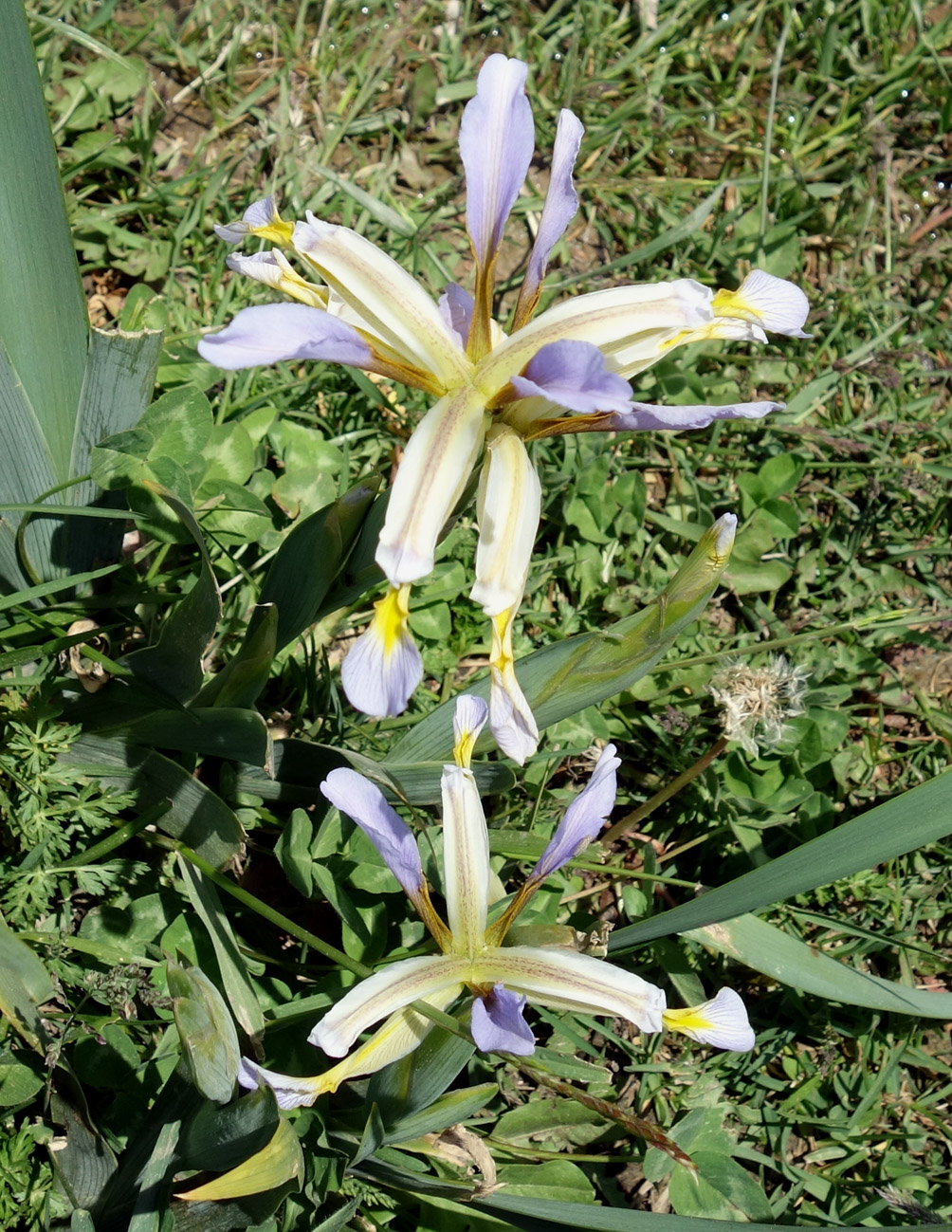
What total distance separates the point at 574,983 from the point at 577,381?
68 centimetres

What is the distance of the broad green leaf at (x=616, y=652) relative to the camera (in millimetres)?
1296

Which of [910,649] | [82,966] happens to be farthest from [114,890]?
[910,649]

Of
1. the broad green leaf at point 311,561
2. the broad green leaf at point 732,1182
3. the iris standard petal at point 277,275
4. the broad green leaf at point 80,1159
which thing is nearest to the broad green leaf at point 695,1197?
the broad green leaf at point 732,1182

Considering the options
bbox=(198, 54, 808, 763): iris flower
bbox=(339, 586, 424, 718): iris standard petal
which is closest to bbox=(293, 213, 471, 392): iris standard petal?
bbox=(198, 54, 808, 763): iris flower

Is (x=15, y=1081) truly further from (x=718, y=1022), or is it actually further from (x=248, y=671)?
(x=718, y=1022)

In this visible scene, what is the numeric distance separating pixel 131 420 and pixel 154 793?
0.53m

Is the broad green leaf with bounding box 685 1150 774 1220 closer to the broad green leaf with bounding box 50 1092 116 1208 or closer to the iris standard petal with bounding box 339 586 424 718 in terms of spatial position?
the broad green leaf with bounding box 50 1092 116 1208

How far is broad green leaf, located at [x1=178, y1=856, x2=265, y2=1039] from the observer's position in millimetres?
1407

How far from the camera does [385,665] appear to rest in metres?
1.01

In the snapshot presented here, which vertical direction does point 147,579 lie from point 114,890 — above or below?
above

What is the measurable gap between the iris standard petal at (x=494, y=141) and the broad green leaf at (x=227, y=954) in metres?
0.91

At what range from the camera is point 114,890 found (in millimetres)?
1611

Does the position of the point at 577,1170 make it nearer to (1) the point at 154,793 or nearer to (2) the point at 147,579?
(1) the point at 154,793

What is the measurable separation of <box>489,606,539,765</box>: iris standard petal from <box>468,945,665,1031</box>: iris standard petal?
311 mm
